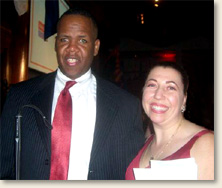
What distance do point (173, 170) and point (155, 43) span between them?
4.98 m

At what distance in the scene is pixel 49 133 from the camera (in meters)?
1.27

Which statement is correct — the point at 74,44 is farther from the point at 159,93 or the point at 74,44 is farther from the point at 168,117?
the point at 168,117

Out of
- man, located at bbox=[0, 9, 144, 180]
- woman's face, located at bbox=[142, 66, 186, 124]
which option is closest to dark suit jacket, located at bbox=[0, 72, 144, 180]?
man, located at bbox=[0, 9, 144, 180]

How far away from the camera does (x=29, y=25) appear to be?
1.82 metres

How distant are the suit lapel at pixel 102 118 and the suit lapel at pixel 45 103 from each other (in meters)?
0.22

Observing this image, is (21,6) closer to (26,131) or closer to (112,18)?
(26,131)

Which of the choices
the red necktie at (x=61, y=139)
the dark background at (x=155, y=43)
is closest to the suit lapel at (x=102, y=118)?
the red necktie at (x=61, y=139)

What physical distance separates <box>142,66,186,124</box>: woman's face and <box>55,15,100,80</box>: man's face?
13.7 inches

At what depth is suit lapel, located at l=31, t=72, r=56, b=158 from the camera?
4.15 feet

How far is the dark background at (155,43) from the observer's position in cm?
418

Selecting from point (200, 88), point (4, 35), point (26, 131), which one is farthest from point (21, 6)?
point (200, 88)

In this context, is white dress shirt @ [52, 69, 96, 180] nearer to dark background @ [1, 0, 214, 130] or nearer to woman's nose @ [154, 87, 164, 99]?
woman's nose @ [154, 87, 164, 99]

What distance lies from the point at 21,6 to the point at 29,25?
126 millimetres

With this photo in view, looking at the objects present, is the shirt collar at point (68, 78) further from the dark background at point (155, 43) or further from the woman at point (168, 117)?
the dark background at point (155, 43)
